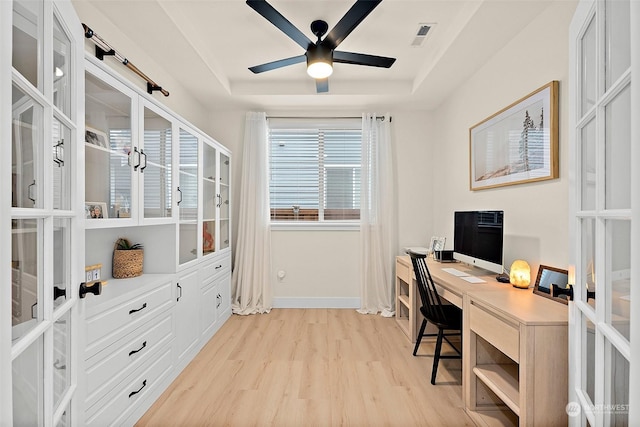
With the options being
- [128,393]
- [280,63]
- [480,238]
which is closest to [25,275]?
[128,393]

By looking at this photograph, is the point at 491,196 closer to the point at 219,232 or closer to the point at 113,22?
the point at 219,232

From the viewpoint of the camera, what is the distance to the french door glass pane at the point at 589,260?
41.4 inches

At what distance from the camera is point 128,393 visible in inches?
71.0

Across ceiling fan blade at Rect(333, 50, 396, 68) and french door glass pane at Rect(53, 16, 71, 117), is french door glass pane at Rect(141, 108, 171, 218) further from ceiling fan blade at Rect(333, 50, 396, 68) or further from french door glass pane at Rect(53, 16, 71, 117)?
ceiling fan blade at Rect(333, 50, 396, 68)

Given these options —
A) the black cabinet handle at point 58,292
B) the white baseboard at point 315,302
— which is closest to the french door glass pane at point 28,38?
the black cabinet handle at point 58,292

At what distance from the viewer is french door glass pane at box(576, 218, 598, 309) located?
1052 mm

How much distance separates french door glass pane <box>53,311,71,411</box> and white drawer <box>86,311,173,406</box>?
21.4 inches

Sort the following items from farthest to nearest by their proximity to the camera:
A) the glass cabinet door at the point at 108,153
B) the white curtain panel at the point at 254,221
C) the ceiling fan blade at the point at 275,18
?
the white curtain panel at the point at 254,221
the ceiling fan blade at the point at 275,18
the glass cabinet door at the point at 108,153

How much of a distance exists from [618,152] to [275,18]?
1877mm

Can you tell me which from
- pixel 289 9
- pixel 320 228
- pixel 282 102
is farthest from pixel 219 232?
pixel 289 9

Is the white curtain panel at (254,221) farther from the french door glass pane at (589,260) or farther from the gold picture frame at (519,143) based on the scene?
the french door glass pane at (589,260)

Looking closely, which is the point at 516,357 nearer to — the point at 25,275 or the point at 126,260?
the point at 25,275

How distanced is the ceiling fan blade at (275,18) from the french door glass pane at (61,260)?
1.53 metres

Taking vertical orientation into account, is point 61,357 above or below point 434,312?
above
